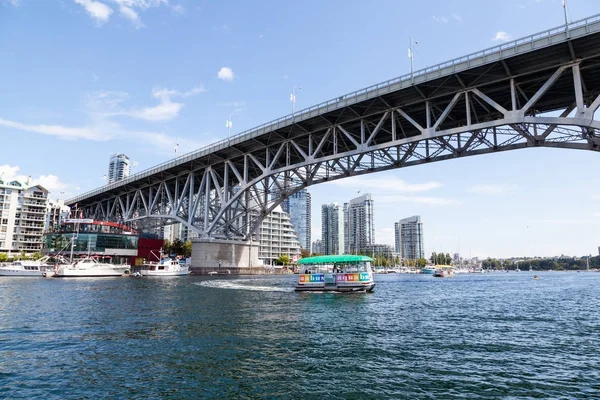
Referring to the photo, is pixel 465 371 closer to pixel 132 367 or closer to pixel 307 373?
pixel 307 373

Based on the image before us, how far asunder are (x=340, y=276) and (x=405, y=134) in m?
21.5

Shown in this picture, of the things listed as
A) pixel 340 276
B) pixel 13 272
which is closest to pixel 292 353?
pixel 340 276

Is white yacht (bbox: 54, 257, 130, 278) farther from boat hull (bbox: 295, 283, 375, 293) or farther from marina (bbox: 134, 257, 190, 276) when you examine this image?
boat hull (bbox: 295, 283, 375, 293)

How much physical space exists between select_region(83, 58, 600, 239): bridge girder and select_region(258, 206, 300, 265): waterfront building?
5321 cm

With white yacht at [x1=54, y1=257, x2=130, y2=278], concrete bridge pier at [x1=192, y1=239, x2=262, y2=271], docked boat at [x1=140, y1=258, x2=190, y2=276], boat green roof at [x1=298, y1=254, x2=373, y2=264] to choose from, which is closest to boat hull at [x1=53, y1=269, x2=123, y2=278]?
white yacht at [x1=54, y1=257, x2=130, y2=278]

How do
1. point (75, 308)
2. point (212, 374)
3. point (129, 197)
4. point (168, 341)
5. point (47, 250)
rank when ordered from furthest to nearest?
point (129, 197) < point (47, 250) < point (75, 308) < point (168, 341) < point (212, 374)

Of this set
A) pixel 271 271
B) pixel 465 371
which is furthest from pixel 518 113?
pixel 271 271

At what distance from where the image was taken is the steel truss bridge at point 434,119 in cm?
3281

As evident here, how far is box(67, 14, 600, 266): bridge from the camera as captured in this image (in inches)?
1296

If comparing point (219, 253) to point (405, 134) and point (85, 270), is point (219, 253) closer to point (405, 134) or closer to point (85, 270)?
point (85, 270)

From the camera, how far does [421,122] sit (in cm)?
5147

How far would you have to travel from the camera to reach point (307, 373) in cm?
1272

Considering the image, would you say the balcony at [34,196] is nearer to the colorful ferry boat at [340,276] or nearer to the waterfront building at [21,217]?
the waterfront building at [21,217]

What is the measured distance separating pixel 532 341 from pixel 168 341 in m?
16.0
